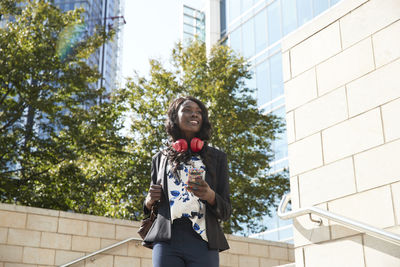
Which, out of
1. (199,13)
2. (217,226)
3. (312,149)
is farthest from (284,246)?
(199,13)

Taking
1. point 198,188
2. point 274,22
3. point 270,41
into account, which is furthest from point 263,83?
point 198,188

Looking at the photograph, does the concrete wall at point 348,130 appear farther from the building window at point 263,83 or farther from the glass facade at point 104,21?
the glass facade at point 104,21

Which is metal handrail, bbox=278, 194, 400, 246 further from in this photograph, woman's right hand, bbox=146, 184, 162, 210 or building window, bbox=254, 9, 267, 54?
building window, bbox=254, 9, 267, 54

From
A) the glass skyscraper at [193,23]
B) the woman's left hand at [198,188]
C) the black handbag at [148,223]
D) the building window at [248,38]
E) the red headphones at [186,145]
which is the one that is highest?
the glass skyscraper at [193,23]

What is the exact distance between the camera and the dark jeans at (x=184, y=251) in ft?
8.19

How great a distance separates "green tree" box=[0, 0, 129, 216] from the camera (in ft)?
46.0

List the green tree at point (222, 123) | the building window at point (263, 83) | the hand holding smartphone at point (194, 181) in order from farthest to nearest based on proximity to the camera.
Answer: the building window at point (263, 83), the green tree at point (222, 123), the hand holding smartphone at point (194, 181)

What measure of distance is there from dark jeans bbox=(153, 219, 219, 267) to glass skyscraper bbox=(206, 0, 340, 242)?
1943 centimetres

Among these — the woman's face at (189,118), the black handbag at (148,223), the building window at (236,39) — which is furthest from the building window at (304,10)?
the black handbag at (148,223)

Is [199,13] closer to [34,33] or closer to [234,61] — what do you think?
[234,61]

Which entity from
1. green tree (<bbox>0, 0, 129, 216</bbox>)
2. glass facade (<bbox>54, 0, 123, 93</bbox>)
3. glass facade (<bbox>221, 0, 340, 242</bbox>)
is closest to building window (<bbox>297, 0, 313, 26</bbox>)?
glass facade (<bbox>221, 0, 340, 242</bbox>)

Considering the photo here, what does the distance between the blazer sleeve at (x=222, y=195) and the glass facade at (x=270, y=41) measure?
61.8ft

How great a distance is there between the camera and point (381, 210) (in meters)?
3.67

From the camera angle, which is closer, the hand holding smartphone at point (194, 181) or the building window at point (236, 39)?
the hand holding smartphone at point (194, 181)
